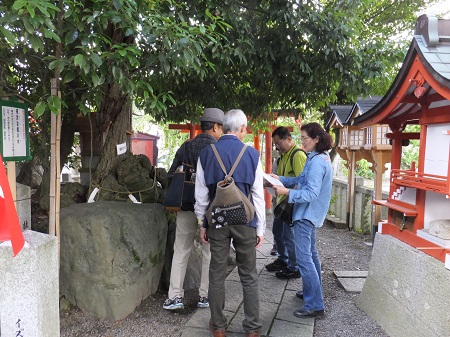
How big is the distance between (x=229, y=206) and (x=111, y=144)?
9.04 feet

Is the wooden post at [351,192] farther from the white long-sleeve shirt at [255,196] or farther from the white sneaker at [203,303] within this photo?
the white long-sleeve shirt at [255,196]

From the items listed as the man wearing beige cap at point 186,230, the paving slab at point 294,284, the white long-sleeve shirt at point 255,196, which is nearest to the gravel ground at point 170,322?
the man wearing beige cap at point 186,230

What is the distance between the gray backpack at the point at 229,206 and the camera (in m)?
2.78

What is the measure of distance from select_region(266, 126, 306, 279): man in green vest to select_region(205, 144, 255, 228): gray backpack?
5.10 ft

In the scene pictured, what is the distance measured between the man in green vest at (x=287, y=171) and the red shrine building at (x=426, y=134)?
100 cm

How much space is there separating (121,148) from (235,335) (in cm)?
275

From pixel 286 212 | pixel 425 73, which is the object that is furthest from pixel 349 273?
pixel 425 73

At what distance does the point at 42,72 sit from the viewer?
357cm

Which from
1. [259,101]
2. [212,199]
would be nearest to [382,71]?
[259,101]

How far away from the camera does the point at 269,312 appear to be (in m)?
3.76

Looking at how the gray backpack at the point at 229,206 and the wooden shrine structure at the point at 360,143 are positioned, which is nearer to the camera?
the gray backpack at the point at 229,206

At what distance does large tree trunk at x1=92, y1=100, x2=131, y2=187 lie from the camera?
483 cm

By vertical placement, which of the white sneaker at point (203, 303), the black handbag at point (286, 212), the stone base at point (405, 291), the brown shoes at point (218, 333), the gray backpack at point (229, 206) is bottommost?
the white sneaker at point (203, 303)

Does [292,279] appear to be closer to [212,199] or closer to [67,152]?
[212,199]
